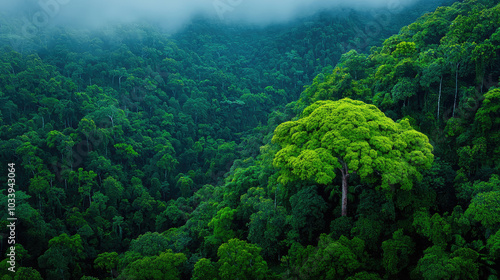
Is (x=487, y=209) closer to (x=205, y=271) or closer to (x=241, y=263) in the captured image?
(x=241, y=263)

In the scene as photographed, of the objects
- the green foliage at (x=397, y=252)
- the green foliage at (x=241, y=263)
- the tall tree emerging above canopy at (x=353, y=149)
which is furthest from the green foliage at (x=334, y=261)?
the tall tree emerging above canopy at (x=353, y=149)

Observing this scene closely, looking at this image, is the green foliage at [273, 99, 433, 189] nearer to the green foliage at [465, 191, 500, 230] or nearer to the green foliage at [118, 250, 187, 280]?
the green foliage at [465, 191, 500, 230]

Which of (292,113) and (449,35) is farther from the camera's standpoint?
(292,113)

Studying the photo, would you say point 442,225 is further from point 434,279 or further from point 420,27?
point 420,27

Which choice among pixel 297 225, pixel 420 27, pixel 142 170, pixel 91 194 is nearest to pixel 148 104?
pixel 142 170

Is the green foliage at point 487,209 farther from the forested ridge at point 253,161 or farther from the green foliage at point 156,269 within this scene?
the green foliage at point 156,269

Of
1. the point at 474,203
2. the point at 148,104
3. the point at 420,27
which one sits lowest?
the point at 474,203

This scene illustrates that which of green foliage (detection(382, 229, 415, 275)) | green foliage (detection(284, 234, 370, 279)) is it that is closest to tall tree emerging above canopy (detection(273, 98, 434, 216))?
green foliage (detection(382, 229, 415, 275))
